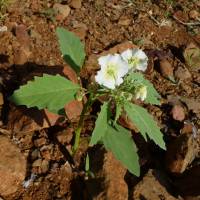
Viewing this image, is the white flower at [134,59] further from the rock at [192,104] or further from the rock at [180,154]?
the rock at [192,104]

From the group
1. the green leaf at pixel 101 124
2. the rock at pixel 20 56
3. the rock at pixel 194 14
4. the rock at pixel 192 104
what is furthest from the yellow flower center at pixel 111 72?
the rock at pixel 194 14

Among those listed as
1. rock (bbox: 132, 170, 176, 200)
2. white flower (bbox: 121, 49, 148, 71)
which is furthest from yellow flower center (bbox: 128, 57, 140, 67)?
rock (bbox: 132, 170, 176, 200)

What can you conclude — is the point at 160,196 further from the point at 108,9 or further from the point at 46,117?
the point at 108,9

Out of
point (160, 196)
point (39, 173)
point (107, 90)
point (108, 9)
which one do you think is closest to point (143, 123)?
point (107, 90)

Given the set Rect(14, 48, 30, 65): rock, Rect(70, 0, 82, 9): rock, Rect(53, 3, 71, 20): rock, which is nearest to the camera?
Rect(14, 48, 30, 65): rock

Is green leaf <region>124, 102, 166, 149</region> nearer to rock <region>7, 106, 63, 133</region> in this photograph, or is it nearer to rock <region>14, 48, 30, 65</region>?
rock <region>7, 106, 63, 133</region>
